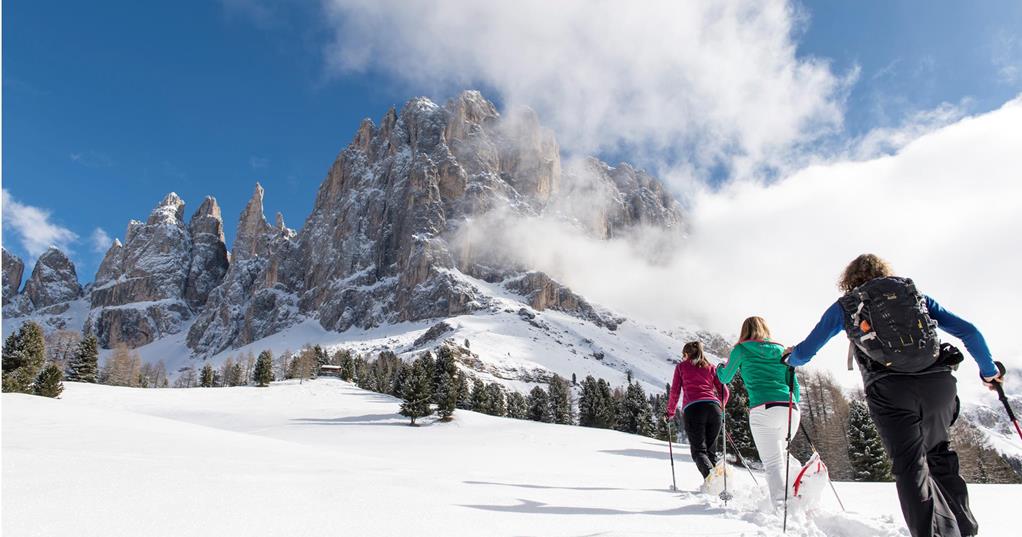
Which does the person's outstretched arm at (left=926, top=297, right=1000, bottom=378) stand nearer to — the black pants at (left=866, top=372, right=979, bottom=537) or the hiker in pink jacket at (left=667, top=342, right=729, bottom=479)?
the black pants at (left=866, top=372, right=979, bottom=537)

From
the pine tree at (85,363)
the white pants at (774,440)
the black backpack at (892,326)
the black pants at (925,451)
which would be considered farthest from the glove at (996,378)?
the pine tree at (85,363)

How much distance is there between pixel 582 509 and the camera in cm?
508

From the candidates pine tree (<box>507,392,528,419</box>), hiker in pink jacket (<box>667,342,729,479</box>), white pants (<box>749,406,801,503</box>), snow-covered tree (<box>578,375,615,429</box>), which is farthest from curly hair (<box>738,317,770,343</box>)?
pine tree (<box>507,392,528,419</box>)

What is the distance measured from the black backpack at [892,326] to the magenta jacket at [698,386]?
11.7 feet

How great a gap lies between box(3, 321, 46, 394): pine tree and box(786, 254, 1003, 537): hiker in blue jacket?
45562mm

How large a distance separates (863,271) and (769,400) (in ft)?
6.45

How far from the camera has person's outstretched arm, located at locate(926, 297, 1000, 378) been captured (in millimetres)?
3977

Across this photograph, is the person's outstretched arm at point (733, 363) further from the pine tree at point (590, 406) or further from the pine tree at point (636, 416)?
the pine tree at point (590, 406)

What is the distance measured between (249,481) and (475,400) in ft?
174

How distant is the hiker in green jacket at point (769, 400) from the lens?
211 inches

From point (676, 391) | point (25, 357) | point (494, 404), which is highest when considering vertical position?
point (676, 391)

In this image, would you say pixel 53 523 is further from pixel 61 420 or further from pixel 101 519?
pixel 61 420

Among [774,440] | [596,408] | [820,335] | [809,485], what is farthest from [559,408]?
[820,335]

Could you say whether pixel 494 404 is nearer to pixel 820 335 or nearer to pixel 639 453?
pixel 639 453
